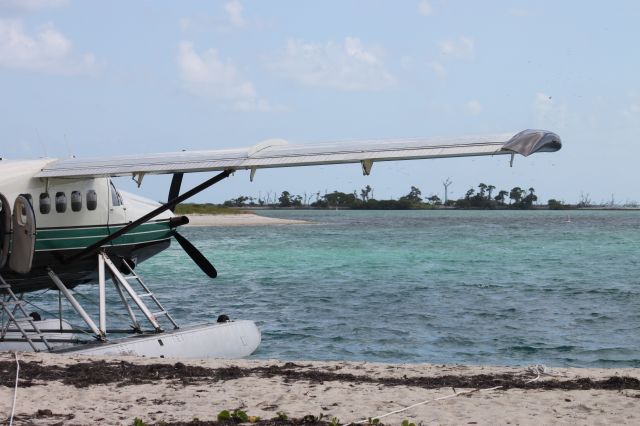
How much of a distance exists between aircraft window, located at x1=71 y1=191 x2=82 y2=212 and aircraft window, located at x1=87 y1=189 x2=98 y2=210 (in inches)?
5.3

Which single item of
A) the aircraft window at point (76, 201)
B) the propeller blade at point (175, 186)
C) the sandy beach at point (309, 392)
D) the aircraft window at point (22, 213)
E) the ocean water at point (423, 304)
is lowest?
the ocean water at point (423, 304)

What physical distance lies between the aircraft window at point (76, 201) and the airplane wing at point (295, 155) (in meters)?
0.42

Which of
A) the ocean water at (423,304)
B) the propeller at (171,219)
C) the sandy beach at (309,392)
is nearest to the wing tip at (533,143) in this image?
the sandy beach at (309,392)

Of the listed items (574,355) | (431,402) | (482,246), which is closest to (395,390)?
(431,402)

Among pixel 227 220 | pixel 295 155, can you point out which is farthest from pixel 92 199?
pixel 227 220

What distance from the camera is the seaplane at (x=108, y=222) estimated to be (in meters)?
10.5

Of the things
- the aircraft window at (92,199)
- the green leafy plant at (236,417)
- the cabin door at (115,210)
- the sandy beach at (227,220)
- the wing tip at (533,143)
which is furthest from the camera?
the sandy beach at (227,220)

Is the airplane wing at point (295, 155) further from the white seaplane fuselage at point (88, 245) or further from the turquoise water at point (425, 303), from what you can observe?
the turquoise water at point (425, 303)

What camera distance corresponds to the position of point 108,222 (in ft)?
39.9

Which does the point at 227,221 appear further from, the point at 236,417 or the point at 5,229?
the point at 236,417

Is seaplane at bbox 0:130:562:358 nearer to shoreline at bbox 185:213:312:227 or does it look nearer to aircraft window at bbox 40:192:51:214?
aircraft window at bbox 40:192:51:214

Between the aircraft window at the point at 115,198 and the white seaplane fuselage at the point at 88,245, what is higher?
the aircraft window at the point at 115,198

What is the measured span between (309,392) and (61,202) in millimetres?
5332

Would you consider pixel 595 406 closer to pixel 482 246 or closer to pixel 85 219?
pixel 85 219
